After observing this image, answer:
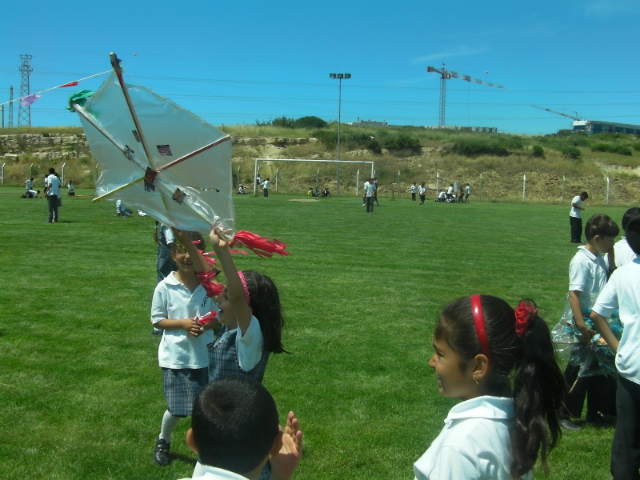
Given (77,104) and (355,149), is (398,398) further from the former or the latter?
(355,149)

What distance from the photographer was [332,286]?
33.4 feet

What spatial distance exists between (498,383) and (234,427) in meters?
0.90

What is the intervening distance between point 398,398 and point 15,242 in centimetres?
1241

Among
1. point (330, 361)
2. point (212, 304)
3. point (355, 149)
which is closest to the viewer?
point (212, 304)

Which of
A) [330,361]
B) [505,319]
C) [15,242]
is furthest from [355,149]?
[505,319]

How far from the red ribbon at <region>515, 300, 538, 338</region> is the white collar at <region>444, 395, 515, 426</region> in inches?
9.3

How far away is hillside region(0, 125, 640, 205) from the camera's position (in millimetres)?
55375

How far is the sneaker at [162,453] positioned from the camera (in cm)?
420

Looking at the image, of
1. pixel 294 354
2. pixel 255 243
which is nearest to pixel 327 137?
pixel 294 354

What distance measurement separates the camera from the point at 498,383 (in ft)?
6.72

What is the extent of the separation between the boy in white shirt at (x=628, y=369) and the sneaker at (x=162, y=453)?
9.12ft

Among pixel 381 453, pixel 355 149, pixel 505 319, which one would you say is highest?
pixel 355 149

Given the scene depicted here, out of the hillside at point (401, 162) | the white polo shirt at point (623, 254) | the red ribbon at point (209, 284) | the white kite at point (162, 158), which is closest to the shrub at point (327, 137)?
the hillside at point (401, 162)

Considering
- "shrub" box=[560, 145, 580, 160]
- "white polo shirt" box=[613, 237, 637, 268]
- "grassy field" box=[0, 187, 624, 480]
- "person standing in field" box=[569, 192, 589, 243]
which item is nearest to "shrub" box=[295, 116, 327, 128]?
"shrub" box=[560, 145, 580, 160]
